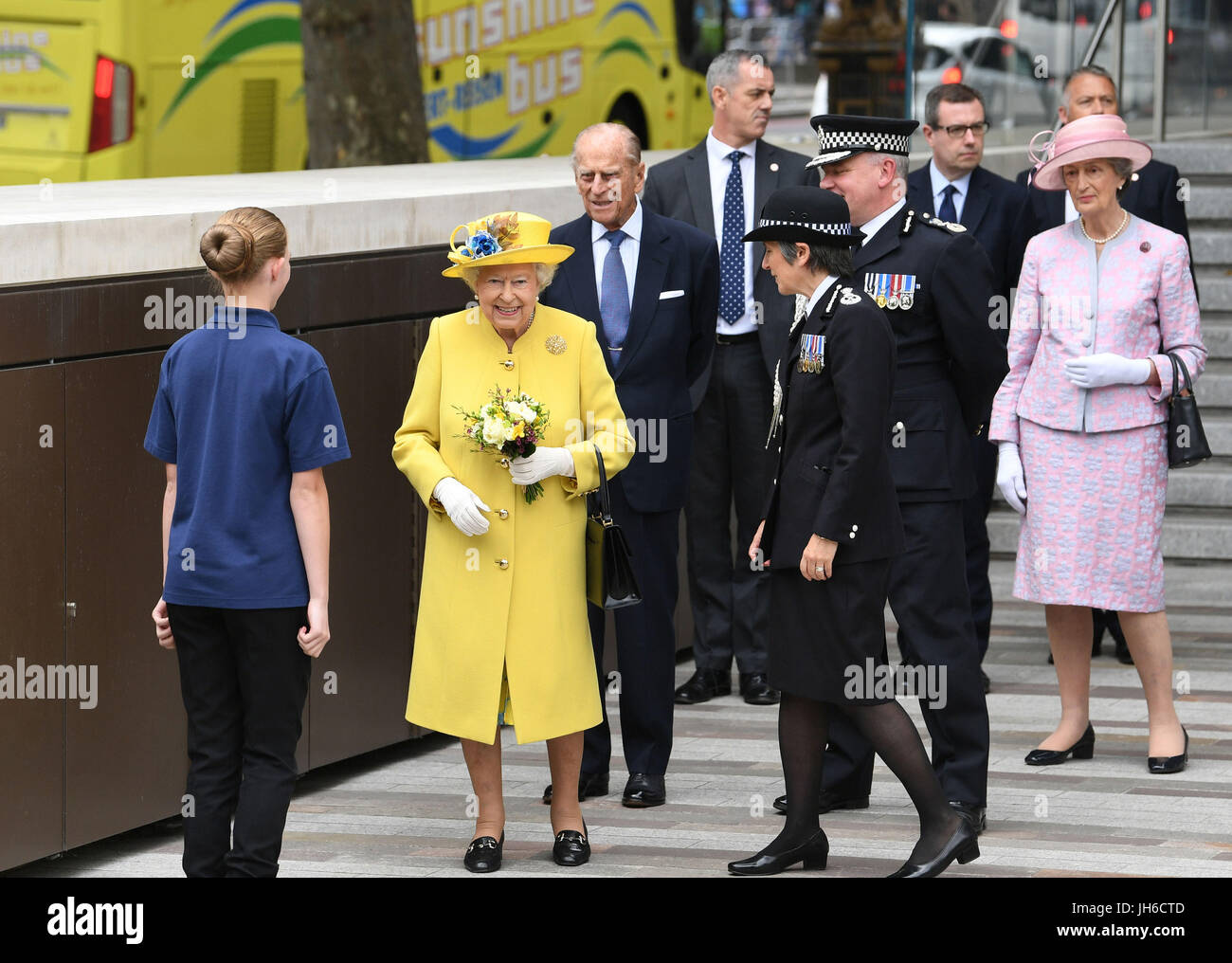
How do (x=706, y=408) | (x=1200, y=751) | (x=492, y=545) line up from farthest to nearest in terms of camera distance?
1. (x=706, y=408)
2. (x=1200, y=751)
3. (x=492, y=545)

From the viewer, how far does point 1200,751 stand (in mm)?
7152

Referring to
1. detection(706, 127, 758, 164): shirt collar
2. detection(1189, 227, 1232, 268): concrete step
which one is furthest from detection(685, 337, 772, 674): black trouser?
detection(1189, 227, 1232, 268): concrete step

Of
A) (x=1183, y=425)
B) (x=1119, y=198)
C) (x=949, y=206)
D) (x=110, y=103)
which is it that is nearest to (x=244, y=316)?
(x=1183, y=425)

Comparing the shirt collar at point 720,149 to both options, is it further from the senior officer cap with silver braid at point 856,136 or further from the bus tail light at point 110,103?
the bus tail light at point 110,103

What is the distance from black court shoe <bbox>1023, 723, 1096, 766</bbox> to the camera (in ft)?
23.0

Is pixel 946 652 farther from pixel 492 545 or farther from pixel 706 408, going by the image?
pixel 706 408

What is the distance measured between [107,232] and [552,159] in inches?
198

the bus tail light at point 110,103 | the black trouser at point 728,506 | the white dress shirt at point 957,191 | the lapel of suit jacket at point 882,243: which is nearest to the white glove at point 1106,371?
the lapel of suit jacket at point 882,243

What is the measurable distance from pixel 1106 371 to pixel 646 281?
1.50 m

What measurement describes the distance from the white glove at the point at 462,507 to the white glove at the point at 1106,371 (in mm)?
2172

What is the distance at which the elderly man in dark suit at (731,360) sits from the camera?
7910 millimetres

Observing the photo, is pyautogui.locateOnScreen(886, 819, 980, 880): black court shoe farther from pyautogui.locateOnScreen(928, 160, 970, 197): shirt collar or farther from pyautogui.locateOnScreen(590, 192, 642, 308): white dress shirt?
pyautogui.locateOnScreen(928, 160, 970, 197): shirt collar

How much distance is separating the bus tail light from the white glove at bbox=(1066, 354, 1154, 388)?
8.36m

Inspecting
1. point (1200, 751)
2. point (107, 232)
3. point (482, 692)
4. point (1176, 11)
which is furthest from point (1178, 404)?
point (1176, 11)
